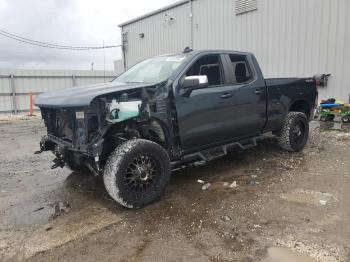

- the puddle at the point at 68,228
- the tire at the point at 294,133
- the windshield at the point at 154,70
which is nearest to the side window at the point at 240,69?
the windshield at the point at 154,70

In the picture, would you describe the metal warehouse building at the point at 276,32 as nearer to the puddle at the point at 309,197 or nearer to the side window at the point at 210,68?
the side window at the point at 210,68

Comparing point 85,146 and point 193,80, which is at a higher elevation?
point 193,80

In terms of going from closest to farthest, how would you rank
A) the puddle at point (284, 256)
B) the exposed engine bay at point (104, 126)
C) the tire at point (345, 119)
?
the puddle at point (284, 256), the exposed engine bay at point (104, 126), the tire at point (345, 119)

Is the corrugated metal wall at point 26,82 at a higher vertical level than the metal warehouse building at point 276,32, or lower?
lower

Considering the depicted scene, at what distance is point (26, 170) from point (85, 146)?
2.74m

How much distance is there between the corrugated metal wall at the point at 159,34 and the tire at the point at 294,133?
9745 millimetres

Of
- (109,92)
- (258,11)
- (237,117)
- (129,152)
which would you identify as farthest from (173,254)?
(258,11)

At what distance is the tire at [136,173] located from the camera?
12.2 ft

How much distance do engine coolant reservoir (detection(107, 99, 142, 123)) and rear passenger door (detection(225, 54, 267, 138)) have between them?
5.87 ft

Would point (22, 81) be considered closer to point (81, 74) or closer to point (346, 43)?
point (81, 74)

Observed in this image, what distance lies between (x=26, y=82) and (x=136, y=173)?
55.7 feet

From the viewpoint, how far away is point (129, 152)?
148 inches

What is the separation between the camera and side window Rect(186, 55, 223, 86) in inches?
189

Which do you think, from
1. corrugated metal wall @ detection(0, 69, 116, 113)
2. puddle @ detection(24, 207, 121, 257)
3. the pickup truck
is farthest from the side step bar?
corrugated metal wall @ detection(0, 69, 116, 113)
